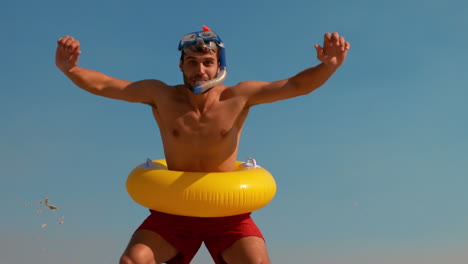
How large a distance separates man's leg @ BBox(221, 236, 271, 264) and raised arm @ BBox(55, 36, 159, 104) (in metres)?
1.92

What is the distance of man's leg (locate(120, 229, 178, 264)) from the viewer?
5.05 metres

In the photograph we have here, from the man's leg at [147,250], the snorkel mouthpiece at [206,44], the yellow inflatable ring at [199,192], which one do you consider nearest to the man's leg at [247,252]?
the yellow inflatable ring at [199,192]

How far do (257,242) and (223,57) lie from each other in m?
2.14

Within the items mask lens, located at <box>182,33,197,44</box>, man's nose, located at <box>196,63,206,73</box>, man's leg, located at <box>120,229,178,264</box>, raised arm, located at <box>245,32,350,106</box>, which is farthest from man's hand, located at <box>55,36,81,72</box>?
man's leg, located at <box>120,229,178,264</box>

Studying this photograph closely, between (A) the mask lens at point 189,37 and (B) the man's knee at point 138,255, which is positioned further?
(A) the mask lens at point 189,37

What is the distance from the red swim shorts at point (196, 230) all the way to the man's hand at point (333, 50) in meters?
1.95

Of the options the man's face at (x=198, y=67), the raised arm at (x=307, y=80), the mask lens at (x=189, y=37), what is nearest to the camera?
the raised arm at (x=307, y=80)

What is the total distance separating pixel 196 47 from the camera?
5.65m

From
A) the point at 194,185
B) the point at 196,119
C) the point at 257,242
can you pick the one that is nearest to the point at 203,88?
the point at 196,119

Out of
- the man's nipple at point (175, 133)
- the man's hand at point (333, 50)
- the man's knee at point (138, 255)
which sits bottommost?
the man's knee at point (138, 255)

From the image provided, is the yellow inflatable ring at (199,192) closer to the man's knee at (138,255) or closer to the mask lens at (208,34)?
the man's knee at (138,255)

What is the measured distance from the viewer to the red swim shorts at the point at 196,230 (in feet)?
18.0

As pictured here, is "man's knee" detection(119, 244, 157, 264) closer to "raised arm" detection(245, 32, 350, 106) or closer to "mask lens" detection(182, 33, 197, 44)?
"raised arm" detection(245, 32, 350, 106)

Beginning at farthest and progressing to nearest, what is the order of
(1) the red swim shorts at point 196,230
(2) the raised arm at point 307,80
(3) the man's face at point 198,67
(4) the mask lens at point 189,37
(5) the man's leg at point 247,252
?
(4) the mask lens at point 189,37 → (3) the man's face at point 198,67 → (1) the red swim shorts at point 196,230 → (2) the raised arm at point 307,80 → (5) the man's leg at point 247,252
